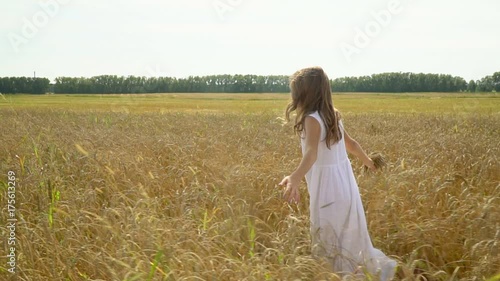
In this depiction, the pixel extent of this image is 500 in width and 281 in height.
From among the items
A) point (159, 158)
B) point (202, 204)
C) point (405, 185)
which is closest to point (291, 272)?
point (202, 204)

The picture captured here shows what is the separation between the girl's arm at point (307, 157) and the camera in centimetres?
310

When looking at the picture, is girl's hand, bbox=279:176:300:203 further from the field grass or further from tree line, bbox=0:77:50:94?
tree line, bbox=0:77:50:94

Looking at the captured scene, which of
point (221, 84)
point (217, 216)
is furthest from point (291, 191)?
point (221, 84)

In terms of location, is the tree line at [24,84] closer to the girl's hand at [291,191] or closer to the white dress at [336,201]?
the white dress at [336,201]

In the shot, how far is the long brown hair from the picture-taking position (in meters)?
3.23

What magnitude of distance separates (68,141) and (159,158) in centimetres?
171

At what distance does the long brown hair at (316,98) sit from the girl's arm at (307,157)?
0.06 m

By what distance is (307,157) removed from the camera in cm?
315

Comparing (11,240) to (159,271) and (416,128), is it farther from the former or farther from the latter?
(416,128)

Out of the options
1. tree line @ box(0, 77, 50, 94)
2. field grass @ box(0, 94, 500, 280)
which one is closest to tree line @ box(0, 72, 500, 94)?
tree line @ box(0, 77, 50, 94)

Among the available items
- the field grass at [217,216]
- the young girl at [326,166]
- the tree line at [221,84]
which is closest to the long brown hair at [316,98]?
the young girl at [326,166]

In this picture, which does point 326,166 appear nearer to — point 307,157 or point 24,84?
point 307,157

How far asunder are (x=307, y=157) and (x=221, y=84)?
60624 mm

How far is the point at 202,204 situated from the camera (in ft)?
12.7
